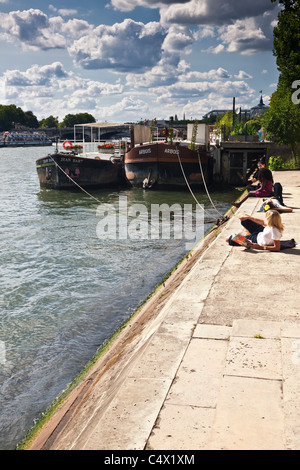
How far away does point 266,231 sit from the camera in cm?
895

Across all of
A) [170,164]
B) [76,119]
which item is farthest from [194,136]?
[76,119]

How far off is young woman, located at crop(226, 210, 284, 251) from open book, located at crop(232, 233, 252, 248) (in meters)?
0.06

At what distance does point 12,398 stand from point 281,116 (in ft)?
86.7

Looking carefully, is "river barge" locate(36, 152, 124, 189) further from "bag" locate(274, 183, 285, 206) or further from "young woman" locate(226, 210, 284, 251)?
"young woman" locate(226, 210, 284, 251)

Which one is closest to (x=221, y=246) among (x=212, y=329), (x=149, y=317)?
(x=149, y=317)

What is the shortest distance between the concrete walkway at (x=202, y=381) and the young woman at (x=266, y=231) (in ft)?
5.14

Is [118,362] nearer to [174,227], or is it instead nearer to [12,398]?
[12,398]

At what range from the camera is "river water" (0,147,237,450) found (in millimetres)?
6508

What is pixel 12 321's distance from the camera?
890cm

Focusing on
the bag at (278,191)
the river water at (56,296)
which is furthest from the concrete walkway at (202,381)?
the bag at (278,191)

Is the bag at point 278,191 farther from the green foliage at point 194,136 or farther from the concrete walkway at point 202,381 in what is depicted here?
the green foliage at point 194,136

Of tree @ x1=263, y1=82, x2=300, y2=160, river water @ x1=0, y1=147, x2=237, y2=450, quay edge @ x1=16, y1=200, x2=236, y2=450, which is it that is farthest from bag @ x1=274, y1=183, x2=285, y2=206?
tree @ x1=263, y1=82, x2=300, y2=160

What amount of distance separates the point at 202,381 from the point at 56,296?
631cm

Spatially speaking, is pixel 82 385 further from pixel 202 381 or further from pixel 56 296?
pixel 56 296
